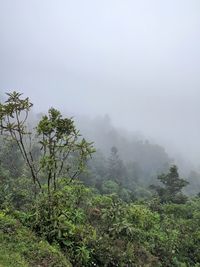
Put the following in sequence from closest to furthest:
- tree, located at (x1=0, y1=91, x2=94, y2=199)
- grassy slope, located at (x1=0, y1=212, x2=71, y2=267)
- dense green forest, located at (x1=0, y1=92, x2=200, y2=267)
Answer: grassy slope, located at (x1=0, y1=212, x2=71, y2=267) < dense green forest, located at (x1=0, y1=92, x2=200, y2=267) < tree, located at (x1=0, y1=91, x2=94, y2=199)

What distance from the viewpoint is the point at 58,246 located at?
11164 mm

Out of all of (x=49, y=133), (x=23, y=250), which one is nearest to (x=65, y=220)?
(x=23, y=250)

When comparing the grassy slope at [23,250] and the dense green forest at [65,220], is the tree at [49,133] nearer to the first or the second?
the dense green forest at [65,220]

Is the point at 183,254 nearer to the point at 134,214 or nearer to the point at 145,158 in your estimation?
the point at 134,214

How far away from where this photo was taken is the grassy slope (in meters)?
9.35

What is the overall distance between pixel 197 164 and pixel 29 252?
638 feet

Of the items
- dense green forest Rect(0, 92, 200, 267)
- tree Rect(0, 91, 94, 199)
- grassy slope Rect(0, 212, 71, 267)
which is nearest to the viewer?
grassy slope Rect(0, 212, 71, 267)

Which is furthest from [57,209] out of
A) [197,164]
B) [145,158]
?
[197,164]

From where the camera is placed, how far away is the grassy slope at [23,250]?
935cm

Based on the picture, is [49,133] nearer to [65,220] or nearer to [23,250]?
[65,220]

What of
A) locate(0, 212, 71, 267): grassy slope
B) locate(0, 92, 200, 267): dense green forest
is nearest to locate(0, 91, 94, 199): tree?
locate(0, 92, 200, 267): dense green forest

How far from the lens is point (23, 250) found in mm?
9883

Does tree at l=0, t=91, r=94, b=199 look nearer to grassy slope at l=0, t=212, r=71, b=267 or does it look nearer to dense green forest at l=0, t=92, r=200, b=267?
dense green forest at l=0, t=92, r=200, b=267

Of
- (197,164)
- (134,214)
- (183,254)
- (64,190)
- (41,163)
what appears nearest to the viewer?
(41,163)
